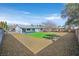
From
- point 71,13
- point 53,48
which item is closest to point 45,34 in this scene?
point 53,48

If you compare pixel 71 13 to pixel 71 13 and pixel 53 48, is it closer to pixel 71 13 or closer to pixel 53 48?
pixel 71 13

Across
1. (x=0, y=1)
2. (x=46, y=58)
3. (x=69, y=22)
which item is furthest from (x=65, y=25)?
(x=0, y=1)

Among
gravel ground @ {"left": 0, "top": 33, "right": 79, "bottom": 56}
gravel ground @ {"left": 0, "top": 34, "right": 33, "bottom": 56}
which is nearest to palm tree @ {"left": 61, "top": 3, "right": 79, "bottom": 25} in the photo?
gravel ground @ {"left": 0, "top": 33, "right": 79, "bottom": 56}

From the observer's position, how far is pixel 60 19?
15.8 feet

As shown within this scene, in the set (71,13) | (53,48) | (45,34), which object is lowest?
(53,48)

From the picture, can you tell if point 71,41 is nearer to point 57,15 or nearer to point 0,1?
point 57,15

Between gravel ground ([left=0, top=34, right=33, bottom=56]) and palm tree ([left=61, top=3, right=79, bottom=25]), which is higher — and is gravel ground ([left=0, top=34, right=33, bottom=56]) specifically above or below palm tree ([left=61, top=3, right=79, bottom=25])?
below

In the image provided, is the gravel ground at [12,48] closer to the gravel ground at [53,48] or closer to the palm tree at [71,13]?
the gravel ground at [53,48]

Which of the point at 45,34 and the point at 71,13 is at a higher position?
the point at 71,13

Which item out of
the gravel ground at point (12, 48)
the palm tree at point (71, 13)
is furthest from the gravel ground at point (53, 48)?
the palm tree at point (71, 13)

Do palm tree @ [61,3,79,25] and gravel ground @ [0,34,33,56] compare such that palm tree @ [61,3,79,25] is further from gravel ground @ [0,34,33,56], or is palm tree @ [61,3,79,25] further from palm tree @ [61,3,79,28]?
gravel ground @ [0,34,33,56]

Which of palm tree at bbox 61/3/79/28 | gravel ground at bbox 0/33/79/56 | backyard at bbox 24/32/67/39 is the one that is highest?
palm tree at bbox 61/3/79/28

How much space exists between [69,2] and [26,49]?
0.69m

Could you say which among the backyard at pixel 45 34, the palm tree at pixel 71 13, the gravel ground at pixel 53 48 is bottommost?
the gravel ground at pixel 53 48
